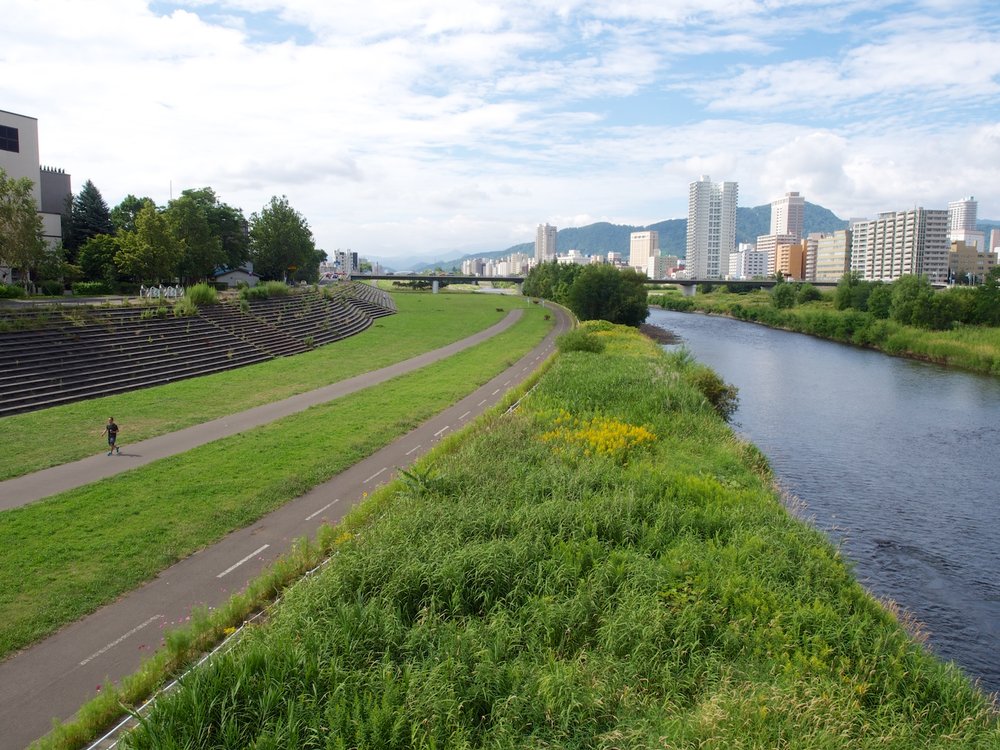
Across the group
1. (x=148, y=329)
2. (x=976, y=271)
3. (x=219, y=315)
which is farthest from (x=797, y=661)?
(x=976, y=271)

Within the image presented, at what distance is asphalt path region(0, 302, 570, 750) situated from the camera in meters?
9.65

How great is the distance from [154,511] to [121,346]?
72.6 feet

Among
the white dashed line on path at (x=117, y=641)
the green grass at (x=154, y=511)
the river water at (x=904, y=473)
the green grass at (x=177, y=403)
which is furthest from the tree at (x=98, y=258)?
the white dashed line on path at (x=117, y=641)

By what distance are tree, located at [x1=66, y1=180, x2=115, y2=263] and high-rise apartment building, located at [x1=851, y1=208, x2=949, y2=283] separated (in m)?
159

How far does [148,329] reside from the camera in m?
38.6

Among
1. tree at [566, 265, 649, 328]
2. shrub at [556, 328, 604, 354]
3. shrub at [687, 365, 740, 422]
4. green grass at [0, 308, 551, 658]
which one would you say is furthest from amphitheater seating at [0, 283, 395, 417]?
tree at [566, 265, 649, 328]

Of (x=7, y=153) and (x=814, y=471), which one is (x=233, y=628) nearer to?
(x=814, y=471)

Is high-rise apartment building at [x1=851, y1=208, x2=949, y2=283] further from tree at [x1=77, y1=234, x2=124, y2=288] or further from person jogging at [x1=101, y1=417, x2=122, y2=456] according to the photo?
person jogging at [x1=101, y1=417, x2=122, y2=456]

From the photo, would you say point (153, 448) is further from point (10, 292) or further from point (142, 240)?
point (142, 240)

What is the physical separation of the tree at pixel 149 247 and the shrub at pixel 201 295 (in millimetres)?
7340

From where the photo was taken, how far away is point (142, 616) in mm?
12086

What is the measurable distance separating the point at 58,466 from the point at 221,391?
40.9ft

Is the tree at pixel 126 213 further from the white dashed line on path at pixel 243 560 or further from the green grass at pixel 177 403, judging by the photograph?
the white dashed line on path at pixel 243 560

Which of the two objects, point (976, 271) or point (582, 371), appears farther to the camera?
point (976, 271)
